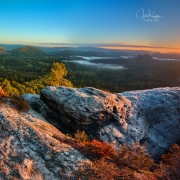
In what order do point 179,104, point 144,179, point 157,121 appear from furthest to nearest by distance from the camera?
point 179,104, point 157,121, point 144,179

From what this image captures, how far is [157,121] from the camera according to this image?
64.2 feet

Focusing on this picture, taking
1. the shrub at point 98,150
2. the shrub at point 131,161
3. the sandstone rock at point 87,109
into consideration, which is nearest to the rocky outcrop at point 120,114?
the sandstone rock at point 87,109

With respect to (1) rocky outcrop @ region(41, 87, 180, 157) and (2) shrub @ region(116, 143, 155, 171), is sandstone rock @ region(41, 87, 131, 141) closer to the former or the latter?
(1) rocky outcrop @ region(41, 87, 180, 157)

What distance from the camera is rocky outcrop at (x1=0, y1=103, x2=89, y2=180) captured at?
28.4ft

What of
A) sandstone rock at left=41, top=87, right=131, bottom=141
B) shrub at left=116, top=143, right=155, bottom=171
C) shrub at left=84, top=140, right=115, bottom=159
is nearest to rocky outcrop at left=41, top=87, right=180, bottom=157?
sandstone rock at left=41, top=87, right=131, bottom=141

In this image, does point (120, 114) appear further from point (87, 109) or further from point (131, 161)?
point (131, 161)

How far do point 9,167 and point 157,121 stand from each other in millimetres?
14739

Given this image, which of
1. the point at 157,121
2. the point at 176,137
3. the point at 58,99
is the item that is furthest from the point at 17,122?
the point at 176,137

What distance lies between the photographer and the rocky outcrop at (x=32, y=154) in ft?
28.4

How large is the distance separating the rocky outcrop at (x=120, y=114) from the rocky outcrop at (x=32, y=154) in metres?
3.41

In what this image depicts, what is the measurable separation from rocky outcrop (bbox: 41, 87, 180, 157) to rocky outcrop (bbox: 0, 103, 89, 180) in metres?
3.41

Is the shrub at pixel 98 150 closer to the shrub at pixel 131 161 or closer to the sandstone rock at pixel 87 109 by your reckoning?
the shrub at pixel 131 161

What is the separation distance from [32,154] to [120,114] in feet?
28.4

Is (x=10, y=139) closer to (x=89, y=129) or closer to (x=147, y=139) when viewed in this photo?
(x=89, y=129)
